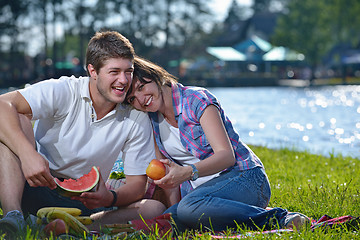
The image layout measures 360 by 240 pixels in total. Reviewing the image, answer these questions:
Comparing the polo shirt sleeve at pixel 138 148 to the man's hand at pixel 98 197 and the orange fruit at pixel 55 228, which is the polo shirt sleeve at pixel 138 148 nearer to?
the man's hand at pixel 98 197

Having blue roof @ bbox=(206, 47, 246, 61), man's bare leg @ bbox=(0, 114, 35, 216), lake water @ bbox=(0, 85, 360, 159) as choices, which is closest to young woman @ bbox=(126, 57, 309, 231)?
man's bare leg @ bbox=(0, 114, 35, 216)

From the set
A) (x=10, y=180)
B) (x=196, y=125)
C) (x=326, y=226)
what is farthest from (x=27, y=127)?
(x=326, y=226)

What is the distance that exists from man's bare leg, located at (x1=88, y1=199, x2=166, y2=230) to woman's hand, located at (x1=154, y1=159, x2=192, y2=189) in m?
0.57

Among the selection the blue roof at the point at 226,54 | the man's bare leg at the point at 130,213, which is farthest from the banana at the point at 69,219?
the blue roof at the point at 226,54

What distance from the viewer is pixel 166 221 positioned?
155 inches

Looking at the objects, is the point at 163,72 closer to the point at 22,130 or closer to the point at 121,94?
the point at 121,94

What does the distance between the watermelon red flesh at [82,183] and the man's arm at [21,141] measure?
0.55ft

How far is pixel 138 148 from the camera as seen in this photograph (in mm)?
4168

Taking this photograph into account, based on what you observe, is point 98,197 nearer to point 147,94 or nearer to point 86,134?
point 86,134

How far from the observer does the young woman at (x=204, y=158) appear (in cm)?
388

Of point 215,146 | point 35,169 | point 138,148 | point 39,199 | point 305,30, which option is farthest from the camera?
point 305,30

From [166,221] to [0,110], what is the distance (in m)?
1.39

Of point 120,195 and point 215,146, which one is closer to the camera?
point 215,146

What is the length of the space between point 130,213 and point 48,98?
106 centimetres
